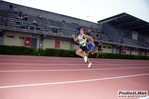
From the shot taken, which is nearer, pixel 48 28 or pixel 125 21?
pixel 48 28

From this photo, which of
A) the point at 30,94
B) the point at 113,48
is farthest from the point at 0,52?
the point at 113,48

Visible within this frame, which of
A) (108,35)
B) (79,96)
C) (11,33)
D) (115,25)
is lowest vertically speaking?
(79,96)

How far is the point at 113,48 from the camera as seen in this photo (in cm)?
2677

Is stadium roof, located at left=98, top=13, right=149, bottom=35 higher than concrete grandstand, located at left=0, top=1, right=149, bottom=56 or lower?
higher

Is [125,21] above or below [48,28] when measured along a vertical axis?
above

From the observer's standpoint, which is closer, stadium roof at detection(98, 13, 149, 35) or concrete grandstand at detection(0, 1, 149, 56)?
concrete grandstand at detection(0, 1, 149, 56)

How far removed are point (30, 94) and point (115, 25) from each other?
30.5 m

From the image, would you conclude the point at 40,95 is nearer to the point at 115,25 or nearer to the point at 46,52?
the point at 46,52

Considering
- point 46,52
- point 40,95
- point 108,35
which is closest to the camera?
point 40,95

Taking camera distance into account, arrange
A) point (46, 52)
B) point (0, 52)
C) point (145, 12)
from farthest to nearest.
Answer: point (46, 52)
point (0, 52)
point (145, 12)

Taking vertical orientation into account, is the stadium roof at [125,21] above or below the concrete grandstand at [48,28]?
above

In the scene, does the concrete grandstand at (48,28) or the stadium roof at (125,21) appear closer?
the concrete grandstand at (48,28)

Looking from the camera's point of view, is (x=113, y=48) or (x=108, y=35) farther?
(x=108, y=35)

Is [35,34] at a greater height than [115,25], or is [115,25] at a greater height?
[115,25]
